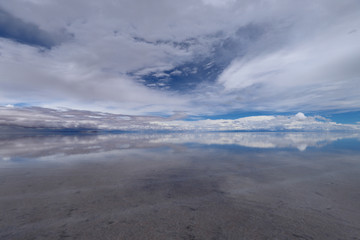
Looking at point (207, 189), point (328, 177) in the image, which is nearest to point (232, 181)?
point (207, 189)

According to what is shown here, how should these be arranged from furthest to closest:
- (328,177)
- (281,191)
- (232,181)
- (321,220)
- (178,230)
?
1. (328,177)
2. (232,181)
3. (281,191)
4. (321,220)
5. (178,230)

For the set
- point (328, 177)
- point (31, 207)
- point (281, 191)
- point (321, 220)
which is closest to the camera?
point (321, 220)

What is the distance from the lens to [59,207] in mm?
7266

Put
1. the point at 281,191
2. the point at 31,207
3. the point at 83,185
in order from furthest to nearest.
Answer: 1. the point at 83,185
2. the point at 281,191
3. the point at 31,207

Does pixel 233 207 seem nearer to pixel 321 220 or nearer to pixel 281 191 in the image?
pixel 321 220

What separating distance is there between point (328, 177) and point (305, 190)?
4.92 metres

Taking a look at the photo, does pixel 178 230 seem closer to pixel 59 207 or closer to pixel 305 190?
pixel 59 207

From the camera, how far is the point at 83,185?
10133 millimetres

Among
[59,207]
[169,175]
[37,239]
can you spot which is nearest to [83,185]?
[59,207]

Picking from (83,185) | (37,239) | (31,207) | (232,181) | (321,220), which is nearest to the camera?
(37,239)

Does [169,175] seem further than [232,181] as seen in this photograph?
Yes

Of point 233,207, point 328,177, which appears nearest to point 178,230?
point 233,207

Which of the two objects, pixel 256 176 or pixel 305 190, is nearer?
pixel 305 190

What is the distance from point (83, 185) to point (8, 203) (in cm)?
333
